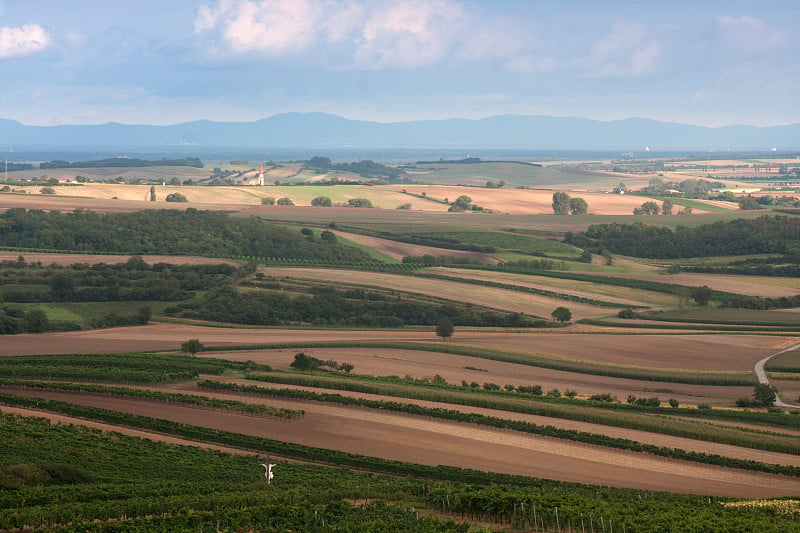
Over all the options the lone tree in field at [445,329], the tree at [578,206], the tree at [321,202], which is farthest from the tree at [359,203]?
the lone tree in field at [445,329]

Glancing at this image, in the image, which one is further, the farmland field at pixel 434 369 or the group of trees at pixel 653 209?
the group of trees at pixel 653 209

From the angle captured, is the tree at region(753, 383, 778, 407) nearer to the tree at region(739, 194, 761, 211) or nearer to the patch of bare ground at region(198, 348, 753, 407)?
the patch of bare ground at region(198, 348, 753, 407)

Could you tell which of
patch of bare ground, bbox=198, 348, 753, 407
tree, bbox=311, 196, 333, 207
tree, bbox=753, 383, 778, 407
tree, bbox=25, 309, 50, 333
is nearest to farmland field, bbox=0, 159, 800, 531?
patch of bare ground, bbox=198, 348, 753, 407

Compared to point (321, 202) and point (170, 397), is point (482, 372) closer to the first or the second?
point (170, 397)

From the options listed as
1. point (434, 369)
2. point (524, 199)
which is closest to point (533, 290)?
point (434, 369)

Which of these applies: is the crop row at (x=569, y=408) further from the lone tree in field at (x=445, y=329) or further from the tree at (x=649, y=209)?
the tree at (x=649, y=209)

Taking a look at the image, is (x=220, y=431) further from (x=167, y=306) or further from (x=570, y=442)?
(x=167, y=306)
